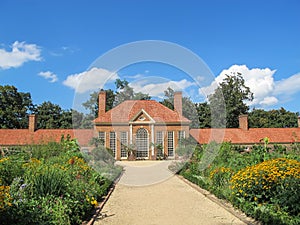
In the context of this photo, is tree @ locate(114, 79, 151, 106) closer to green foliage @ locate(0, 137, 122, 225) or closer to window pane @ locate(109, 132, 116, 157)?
green foliage @ locate(0, 137, 122, 225)

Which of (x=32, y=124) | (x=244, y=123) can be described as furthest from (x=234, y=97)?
(x=32, y=124)

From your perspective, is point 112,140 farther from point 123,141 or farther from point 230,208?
point 230,208

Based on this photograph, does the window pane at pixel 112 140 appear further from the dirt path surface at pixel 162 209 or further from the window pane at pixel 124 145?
the dirt path surface at pixel 162 209

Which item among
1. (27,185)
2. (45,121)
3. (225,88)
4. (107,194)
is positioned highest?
(225,88)

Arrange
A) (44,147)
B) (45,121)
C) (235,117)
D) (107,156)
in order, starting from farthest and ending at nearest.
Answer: (45,121) < (235,117) < (107,156) < (44,147)

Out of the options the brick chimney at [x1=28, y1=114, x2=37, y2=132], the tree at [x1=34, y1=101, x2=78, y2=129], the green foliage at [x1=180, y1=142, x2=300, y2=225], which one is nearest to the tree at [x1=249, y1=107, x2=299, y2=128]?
the tree at [x1=34, y1=101, x2=78, y2=129]

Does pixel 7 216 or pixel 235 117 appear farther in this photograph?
pixel 235 117

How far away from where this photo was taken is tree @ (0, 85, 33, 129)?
135ft

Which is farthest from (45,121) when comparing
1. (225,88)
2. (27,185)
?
(27,185)

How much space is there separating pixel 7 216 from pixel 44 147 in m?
10.3

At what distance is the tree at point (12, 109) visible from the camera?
41.1m

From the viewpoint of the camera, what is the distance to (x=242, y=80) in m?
44.5

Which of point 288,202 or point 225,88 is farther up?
point 225,88

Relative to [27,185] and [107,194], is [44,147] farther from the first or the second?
[27,185]
